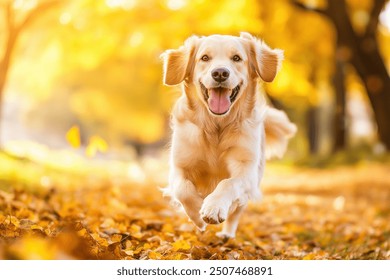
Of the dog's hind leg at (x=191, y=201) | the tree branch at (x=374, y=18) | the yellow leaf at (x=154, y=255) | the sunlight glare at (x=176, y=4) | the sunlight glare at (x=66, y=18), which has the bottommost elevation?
the yellow leaf at (x=154, y=255)

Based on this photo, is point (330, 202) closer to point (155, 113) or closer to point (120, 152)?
point (155, 113)

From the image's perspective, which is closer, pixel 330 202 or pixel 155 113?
pixel 330 202

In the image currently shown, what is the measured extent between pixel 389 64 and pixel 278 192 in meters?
12.2

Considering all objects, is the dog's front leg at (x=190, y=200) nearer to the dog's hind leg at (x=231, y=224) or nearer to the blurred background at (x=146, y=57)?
the dog's hind leg at (x=231, y=224)

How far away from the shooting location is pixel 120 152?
88.7 feet

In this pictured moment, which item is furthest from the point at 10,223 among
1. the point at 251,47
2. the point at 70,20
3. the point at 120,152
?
the point at 120,152

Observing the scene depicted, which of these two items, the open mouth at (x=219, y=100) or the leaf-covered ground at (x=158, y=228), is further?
the open mouth at (x=219, y=100)

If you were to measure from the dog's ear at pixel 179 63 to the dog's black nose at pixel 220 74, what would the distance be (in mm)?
508

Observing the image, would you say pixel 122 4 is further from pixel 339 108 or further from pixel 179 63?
pixel 339 108

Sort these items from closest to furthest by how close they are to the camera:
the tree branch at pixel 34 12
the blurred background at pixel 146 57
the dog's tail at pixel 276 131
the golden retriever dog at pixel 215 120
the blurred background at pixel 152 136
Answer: the golden retriever dog at pixel 215 120
the blurred background at pixel 152 136
the dog's tail at pixel 276 131
the tree branch at pixel 34 12
the blurred background at pixel 146 57

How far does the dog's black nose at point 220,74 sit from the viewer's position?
12.9 feet

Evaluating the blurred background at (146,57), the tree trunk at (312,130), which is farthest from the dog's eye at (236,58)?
the tree trunk at (312,130)

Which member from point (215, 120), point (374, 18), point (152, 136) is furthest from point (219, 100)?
point (152, 136)
